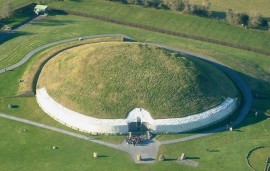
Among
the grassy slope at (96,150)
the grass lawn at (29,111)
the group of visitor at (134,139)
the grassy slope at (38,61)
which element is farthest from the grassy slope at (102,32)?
the group of visitor at (134,139)

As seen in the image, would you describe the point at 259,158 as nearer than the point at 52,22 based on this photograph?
Yes

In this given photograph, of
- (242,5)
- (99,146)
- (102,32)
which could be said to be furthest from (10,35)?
(242,5)

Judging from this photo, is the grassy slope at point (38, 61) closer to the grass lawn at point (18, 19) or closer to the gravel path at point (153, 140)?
the gravel path at point (153, 140)

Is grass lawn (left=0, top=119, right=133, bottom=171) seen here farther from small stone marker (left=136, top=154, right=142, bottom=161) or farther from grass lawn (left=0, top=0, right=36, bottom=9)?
grass lawn (left=0, top=0, right=36, bottom=9)

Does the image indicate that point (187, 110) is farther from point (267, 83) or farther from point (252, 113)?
point (267, 83)

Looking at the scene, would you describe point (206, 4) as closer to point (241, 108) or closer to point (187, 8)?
point (187, 8)
